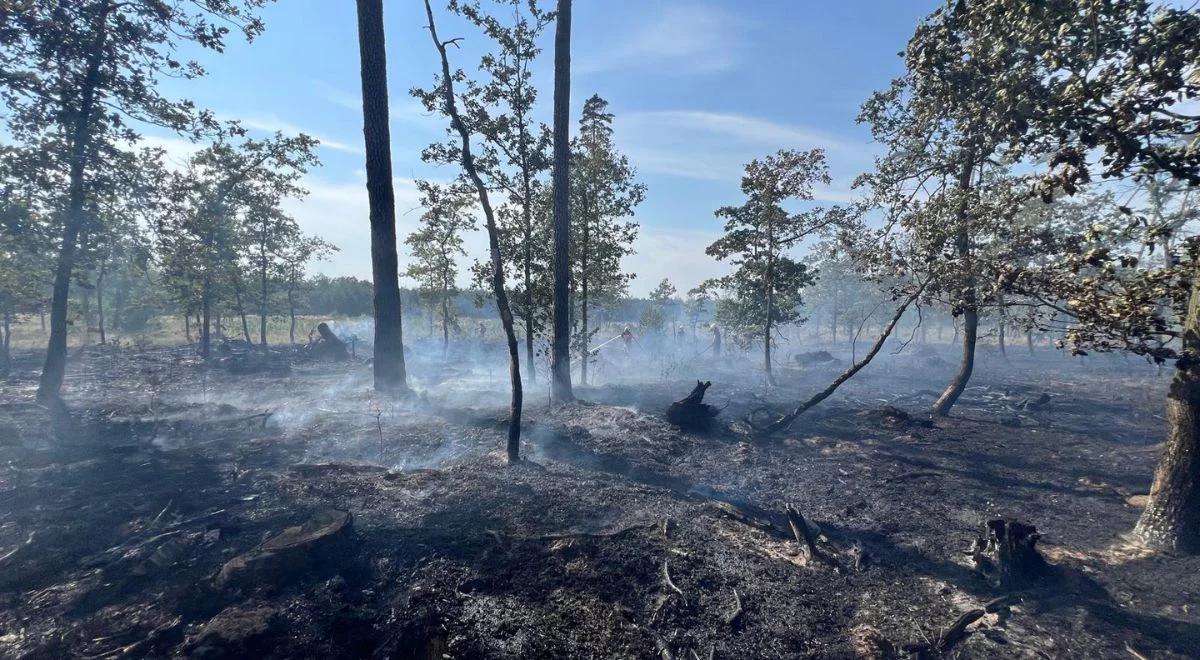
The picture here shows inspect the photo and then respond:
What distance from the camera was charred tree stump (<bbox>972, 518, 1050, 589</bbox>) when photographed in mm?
4887

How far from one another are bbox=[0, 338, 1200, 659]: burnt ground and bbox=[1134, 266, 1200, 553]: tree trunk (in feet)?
1.09

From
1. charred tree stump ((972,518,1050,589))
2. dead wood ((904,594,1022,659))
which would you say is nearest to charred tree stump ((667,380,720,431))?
charred tree stump ((972,518,1050,589))

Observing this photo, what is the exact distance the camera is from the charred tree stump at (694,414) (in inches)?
423

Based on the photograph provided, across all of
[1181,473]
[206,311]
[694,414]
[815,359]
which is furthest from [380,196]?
[815,359]

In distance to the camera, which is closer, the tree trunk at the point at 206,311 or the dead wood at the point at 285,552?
the dead wood at the point at 285,552

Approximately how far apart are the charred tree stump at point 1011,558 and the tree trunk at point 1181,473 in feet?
5.50

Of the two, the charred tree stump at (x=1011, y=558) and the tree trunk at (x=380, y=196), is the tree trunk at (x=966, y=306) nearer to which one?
the charred tree stump at (x=1011, y=558)

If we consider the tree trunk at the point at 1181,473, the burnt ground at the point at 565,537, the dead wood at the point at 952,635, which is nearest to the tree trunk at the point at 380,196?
the burnt ground at the point at 565,537

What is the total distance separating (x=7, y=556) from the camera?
498cm

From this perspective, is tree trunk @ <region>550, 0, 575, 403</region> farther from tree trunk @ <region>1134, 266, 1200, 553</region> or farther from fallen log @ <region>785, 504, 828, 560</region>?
tree trunk @ <region>1134, 266, 1200, 553</region>

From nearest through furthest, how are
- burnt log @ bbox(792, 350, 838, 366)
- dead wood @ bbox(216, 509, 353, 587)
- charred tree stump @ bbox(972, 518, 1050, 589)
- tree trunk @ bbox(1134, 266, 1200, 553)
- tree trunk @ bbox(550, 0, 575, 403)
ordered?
dead wood @ bbox(216, 509, 353, 587)
charred tree stump @ bbox(972, 518, 1050, 589)
tree trunk @ bbox(1134, 266, 1200, 553)
tree trunk @ bbox(550, 0, 575, 403)
burnt log @ bbox(792, 350, 838, 366)

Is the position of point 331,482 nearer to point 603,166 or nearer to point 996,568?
point 996,568

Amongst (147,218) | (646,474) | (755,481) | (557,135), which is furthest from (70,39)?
(755,481)

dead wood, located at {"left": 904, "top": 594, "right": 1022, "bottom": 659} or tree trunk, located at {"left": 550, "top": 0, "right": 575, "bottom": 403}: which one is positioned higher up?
tree trunk, located at {"left": 550, "top": 0, "right": 575, "bottom": 403}
